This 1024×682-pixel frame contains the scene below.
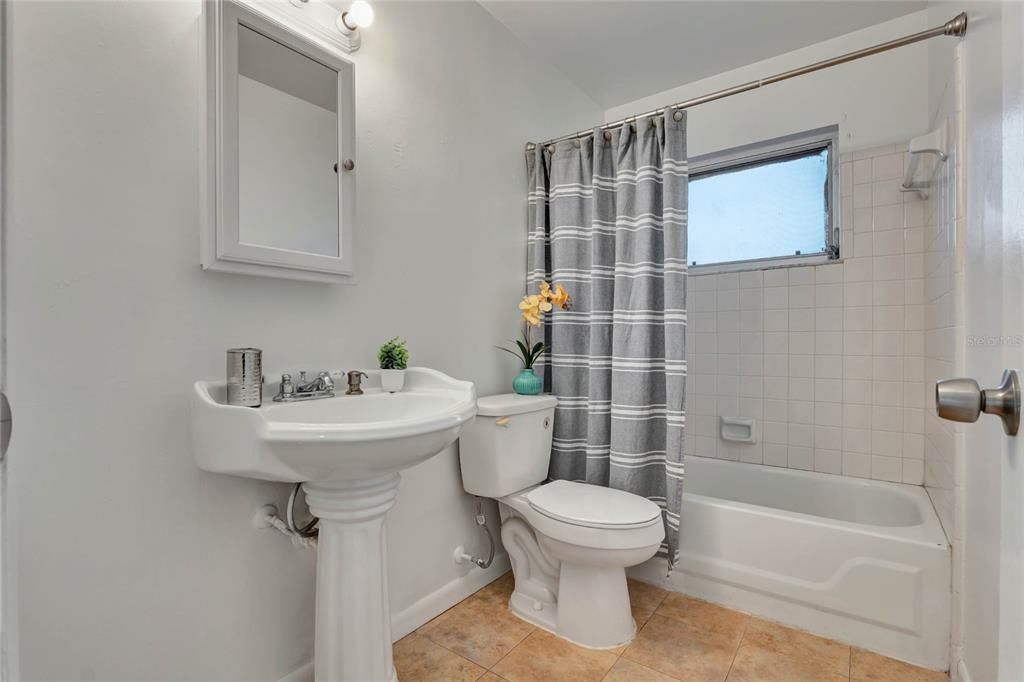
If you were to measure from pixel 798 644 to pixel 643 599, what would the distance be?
52 cm

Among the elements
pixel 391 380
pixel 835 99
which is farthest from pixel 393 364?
pixel 835 99

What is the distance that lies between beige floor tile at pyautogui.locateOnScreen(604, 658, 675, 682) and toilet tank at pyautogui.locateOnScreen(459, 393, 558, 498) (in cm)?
64

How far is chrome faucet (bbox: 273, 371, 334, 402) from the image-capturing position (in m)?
1.30

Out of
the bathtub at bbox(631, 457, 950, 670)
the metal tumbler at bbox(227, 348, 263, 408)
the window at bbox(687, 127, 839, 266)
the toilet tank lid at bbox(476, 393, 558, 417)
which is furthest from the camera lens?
the window at bbox(687, 127, 839, 266)

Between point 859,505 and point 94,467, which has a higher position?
point 94,467

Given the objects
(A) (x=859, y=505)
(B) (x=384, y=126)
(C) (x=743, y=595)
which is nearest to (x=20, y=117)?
(B) (x=384, y=126)

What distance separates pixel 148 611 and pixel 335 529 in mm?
424

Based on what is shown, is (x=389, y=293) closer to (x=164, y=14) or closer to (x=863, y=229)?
(x=164, y=14)

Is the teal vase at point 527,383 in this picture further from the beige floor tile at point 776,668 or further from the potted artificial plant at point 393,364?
the beige floor tile at point 776,668

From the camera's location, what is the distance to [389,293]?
166 centimetres

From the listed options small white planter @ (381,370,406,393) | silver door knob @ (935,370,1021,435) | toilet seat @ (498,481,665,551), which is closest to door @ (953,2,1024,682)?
silver door knob @ (935,370,1021,435)

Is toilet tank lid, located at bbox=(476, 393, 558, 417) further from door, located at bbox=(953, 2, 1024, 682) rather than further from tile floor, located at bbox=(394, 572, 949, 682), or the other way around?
door, located at bbox=(953, 2, 1024, 682)

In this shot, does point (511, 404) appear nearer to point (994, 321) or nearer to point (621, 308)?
point (621, 308)

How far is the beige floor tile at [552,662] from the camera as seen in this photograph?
58.8 inches
